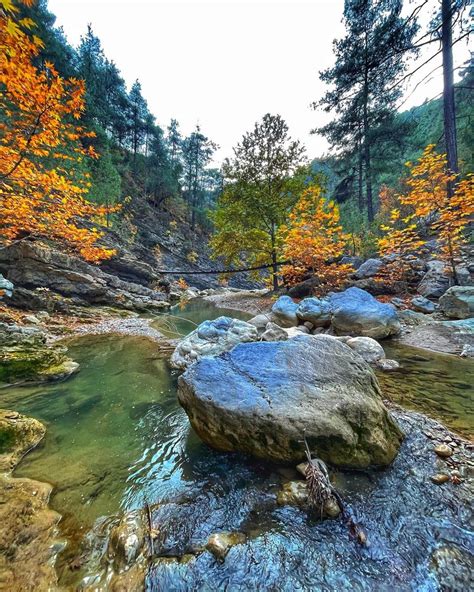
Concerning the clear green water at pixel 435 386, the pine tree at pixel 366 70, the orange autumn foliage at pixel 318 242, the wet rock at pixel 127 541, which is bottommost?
the clear green water at pixel 435 386

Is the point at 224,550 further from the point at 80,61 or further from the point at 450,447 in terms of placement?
the point at 80,61

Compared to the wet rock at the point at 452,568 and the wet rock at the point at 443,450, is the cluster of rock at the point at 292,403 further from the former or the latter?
the wet rock at the point at 452,568

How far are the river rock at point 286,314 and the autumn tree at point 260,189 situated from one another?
4.50 metres

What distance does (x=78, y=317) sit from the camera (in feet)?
28.9

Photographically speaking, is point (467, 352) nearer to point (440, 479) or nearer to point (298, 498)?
point (440, 479)

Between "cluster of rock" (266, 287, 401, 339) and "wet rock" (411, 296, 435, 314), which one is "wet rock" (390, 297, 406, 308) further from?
"cluster of rock" (266, 287, 401, 339)

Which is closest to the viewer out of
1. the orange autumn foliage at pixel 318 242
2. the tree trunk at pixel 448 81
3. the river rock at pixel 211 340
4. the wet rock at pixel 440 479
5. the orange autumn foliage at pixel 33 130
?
the wet rock at pixel 440 479

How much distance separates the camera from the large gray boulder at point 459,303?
17.2 ft

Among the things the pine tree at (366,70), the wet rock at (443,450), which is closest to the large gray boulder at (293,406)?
the wet rock at (443,450)

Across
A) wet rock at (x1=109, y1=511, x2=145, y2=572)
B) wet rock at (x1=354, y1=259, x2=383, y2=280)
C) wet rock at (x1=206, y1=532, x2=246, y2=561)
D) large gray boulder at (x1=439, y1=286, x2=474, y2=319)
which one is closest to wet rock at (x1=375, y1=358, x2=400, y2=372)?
large gray boulder at (x1=439, y1=286, x2=474, y2=319)

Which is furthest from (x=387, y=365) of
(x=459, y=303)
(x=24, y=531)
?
(x=24, y=531)

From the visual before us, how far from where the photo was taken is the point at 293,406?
2221mm

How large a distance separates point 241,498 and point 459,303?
6.09 meters

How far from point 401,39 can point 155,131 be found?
23612 mm
